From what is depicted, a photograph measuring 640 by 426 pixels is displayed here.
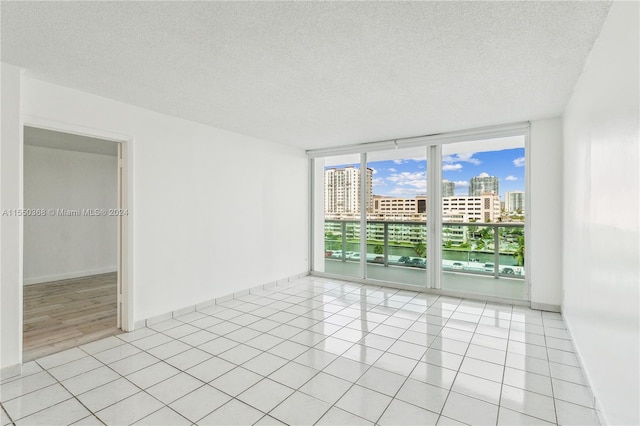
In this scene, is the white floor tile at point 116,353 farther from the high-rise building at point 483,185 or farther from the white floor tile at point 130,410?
the high-rise building at point 483,185

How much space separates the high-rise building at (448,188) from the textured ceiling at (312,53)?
134cm

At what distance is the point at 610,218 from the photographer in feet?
5.97


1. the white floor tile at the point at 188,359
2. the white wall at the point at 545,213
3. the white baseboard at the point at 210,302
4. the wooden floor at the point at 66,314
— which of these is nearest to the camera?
the white floor tile at the point at 188,359

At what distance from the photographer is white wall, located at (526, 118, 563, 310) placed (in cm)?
392

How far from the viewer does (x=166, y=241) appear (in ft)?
12.4

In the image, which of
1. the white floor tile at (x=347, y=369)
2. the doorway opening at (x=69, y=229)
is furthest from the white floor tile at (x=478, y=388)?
the doorway opening at (x=69, y=229)

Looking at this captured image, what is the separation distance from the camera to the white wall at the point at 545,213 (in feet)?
12.8

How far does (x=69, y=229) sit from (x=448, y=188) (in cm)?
704

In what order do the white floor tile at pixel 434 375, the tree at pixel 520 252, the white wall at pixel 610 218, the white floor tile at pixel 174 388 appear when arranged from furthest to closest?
1. the tree at pixel 520 252
2. the white floor tile at pixel 434 375
3. the white floor tile at pixel 174 388
4. the white wall at pixel 610 218

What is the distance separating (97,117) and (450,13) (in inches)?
132

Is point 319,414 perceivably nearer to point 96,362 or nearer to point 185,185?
point 96,362

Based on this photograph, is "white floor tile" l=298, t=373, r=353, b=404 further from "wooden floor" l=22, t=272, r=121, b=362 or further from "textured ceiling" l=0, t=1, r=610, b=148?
"textured ceiling" l=0, t=1, r=610, b=148

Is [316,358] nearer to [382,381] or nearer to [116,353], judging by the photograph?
[382,381]

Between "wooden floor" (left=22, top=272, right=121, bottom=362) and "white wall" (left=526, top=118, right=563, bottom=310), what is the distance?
5.16 metres
